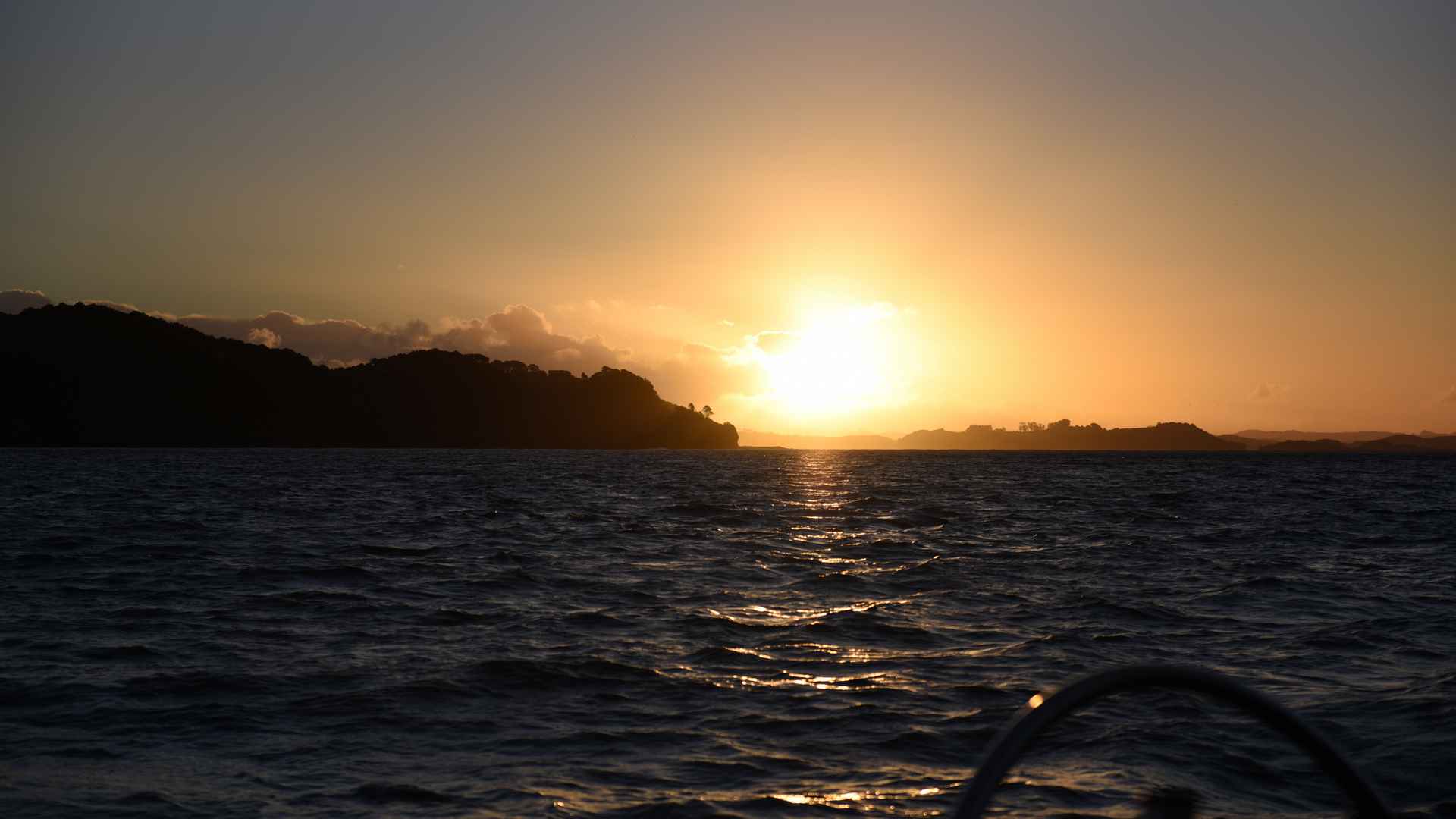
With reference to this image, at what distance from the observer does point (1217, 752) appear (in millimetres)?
10945

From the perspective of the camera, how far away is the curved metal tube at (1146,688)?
224 centimetres

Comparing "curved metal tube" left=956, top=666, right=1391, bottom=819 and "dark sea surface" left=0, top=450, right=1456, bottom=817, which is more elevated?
"curved metal tube" left=956, top=666, right=1391, bottom=819

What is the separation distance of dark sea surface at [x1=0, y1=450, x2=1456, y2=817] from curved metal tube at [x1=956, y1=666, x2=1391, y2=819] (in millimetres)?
6782

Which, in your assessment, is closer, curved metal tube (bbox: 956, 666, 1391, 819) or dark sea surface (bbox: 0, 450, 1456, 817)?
curved metal tube (bbox: 956, 666, 1391, 819)

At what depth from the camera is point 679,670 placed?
14.2 metres

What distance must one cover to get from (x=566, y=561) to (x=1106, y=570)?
14.5 m

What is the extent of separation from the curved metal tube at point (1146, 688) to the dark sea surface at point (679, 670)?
678 cm

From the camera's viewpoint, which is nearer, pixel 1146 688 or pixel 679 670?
pixel 1146 688

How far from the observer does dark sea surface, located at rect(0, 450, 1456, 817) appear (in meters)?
9.49

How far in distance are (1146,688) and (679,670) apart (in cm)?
1228

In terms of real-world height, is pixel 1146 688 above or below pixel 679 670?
above

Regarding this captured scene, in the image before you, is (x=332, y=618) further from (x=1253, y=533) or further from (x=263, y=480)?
(x=263, y=480)

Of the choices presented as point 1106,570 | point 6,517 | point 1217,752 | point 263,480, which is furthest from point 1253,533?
point 263,480

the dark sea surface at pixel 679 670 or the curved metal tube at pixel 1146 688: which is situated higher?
the curved metal tube at pixel 1146 688
